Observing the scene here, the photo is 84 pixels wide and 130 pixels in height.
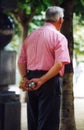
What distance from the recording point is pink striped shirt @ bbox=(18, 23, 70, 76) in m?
5.74

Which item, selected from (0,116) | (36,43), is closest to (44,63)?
(36,43)

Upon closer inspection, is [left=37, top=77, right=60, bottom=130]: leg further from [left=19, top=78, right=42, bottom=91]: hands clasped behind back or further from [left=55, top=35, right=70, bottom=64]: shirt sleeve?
[left=55, top=35, right=70, bottom=64]: shirt sleeve

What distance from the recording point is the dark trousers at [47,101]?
5.79m

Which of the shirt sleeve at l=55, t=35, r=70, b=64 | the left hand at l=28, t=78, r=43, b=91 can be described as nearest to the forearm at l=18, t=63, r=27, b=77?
the left hand at l=28, t=78, r=43, b=91

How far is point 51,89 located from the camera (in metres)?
5.79

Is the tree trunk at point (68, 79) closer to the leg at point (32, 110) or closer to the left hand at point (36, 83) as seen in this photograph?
the leg at point (32, 110)

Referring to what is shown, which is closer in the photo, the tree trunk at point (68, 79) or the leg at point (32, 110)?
the leg at point (32, 110)

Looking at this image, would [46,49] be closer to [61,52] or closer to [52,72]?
[61,52]

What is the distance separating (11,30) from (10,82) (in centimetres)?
77

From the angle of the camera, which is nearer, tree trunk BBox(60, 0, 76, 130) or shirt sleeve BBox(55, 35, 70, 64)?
shirt sleeve BBox(55, 35, 70, 64)

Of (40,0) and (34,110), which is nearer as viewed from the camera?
(34,110)

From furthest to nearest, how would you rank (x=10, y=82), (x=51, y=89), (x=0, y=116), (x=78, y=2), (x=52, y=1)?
(x=78, y=2) < (x=52, y=1) < (x=10, y=82) < (x=0, y=116) < (x=51, y=89)

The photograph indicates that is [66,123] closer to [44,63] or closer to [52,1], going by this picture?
[52,1]

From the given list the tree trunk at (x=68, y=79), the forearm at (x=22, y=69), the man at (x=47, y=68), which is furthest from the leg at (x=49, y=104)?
the tree trunk at (x=68, y=79)
